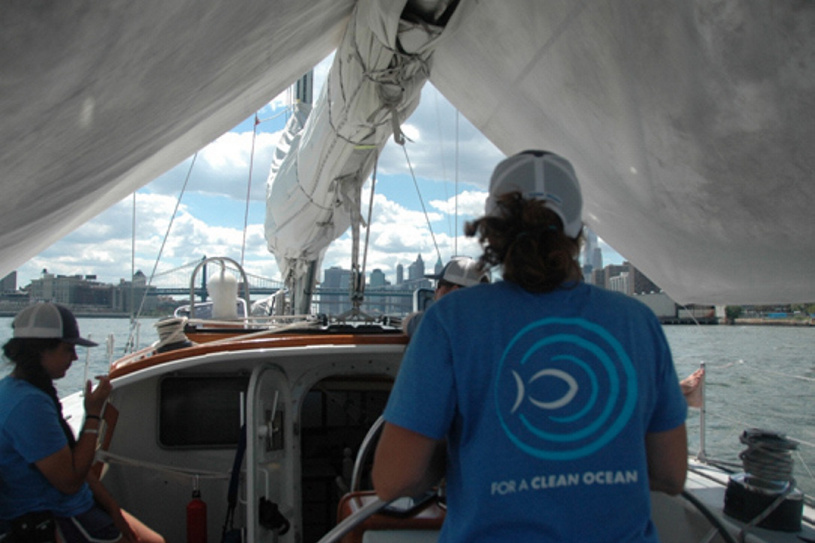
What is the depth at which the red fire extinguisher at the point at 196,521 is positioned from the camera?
2.99 meters

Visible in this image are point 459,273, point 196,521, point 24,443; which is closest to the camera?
point 24,443

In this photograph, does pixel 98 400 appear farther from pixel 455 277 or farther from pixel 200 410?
pixel 455 277

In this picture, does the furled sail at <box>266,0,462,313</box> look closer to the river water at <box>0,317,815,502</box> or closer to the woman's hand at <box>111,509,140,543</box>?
the river water at <box>0,317,815,502</box>

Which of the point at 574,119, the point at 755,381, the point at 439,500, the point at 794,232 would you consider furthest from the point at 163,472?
the point at 755,381

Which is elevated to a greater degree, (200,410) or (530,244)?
(530,244)

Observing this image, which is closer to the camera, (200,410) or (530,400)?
(530,400)

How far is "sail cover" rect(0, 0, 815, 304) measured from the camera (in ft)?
4.08

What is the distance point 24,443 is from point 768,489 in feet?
8.37

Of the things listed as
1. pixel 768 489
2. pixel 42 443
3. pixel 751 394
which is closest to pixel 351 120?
pixel 42 443

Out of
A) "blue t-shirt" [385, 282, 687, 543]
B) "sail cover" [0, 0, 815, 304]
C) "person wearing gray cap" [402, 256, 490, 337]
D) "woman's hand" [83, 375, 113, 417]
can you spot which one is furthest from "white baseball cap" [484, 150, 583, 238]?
"woman's hand" [83, 375, 113, 417]

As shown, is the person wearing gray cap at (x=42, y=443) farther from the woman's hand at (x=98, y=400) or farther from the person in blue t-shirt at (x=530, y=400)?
the person in blue t-shirt at (x=530, y=400)

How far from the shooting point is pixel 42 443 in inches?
74.7

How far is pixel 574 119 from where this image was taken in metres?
2.79

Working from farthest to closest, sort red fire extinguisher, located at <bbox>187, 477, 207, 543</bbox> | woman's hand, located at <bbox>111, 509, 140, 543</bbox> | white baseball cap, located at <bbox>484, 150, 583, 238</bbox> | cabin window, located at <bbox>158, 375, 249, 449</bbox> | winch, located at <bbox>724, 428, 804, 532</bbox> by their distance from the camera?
cabin window, located at <bbox>158, 375, 249, 449</bbox> < red fire extinguisher, located at <bbox>187, 477, 207, 543</bbox> < woman's hand, located at <bbox>111, 509, 140, 543</bbox> < winch, located at <bbox>724, 428, 804, 532</bbox> < white baseball cap, located at <bbox>484, 150, 583, 238</bbox>
